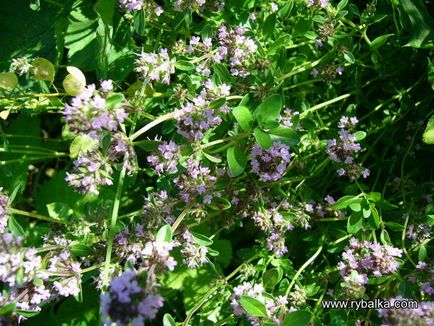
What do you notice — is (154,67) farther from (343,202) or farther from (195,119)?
(343,202)

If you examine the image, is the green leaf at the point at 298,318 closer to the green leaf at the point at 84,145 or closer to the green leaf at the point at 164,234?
the green leaf at the point at 164,234

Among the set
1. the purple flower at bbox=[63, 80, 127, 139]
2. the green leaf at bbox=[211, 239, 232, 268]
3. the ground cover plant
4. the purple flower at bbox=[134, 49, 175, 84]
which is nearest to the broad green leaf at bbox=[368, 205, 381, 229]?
the ground cover plant

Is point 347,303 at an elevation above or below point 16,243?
below

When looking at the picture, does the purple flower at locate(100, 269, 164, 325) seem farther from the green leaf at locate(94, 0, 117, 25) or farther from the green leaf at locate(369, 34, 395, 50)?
the green leaf at locate(369, 34, 395, 50)

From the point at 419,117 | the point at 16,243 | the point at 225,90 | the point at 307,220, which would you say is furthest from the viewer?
the point at 419,117

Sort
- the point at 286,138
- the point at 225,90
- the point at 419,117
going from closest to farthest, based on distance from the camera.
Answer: the point at 286,138
the point at 225,90
the point at 419,117

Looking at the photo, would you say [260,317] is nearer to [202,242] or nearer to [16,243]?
[202,242]

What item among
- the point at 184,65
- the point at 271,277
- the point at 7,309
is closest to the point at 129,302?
the point at 7,309

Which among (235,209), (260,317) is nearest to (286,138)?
(235,209)
